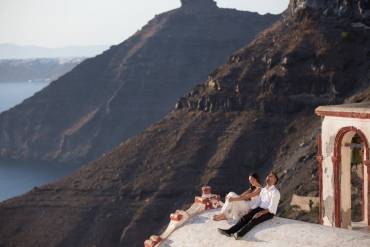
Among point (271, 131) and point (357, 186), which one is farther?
point (271, 131)

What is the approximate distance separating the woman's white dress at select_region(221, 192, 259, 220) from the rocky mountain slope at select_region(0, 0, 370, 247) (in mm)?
84144

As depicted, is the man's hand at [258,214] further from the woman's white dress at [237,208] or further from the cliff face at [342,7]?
the cliff face at [342,7]

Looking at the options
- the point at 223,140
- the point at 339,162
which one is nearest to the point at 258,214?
the point at 339,162

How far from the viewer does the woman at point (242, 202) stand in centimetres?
2316

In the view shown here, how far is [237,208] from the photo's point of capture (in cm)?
2359

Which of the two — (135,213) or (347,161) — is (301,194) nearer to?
(135,213)

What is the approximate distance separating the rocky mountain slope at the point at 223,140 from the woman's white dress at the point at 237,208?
84144 mm

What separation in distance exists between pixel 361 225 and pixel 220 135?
3565 inches

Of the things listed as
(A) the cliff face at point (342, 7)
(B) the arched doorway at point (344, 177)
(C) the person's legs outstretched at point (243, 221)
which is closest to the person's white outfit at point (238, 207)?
(C) the person's legs outstretched at point (243, 221)

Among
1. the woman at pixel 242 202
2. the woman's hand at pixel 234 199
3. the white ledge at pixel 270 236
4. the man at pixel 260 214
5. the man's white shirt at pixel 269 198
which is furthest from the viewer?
the woman's hand at pixel 234 199

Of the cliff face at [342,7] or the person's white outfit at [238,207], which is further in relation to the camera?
the cliff face at [342,7]

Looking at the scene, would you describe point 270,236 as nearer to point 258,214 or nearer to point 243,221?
point 258,214

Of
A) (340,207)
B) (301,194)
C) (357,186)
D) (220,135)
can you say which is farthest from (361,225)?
(220,135)

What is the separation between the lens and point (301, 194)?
8675 centimetres
